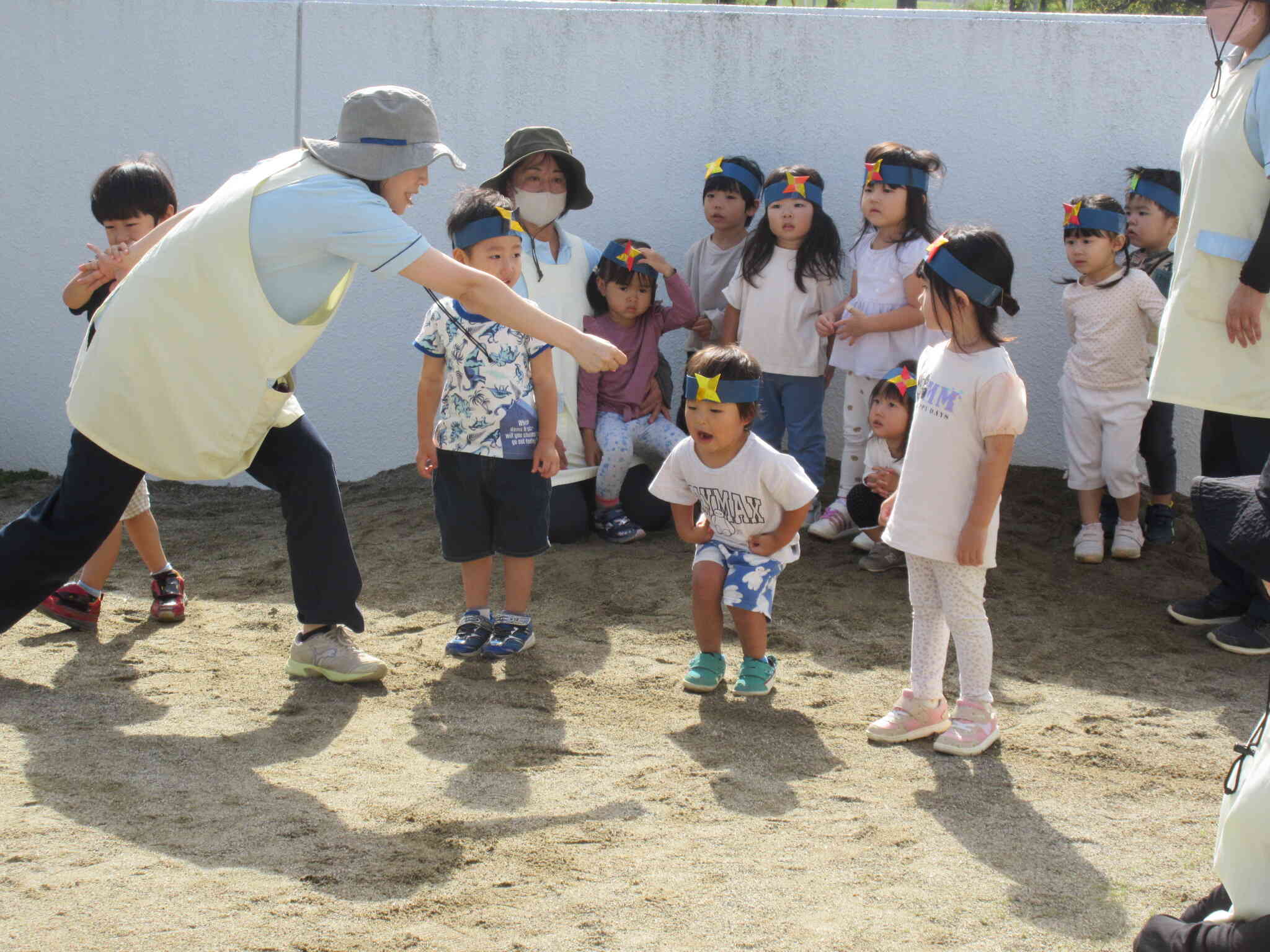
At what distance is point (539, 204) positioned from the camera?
557 cm

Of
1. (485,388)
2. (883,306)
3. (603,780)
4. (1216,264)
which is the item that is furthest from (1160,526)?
(603,780)

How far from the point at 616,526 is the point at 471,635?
56.2 inches

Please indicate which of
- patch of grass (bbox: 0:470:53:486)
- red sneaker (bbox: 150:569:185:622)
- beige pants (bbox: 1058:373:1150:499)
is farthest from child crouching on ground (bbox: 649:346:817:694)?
patch of grass (bbox: 0:470:53:486)

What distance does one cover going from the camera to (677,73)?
657cm

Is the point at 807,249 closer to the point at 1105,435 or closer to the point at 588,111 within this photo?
the point at 1105,435

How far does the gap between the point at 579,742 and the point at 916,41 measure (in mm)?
4155

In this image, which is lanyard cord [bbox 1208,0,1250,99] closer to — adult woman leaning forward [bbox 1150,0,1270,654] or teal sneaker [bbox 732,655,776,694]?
adult woman leaning forward [bbox 1150,0,1270,654]

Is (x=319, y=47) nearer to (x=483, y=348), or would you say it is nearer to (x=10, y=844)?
(x=483, y=348)

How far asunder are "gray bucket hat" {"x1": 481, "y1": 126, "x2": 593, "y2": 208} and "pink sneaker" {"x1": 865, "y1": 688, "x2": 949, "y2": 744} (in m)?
2.74

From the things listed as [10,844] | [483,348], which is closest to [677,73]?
[483,348]

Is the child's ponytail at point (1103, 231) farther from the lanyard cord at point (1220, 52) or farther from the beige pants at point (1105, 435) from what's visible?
the lanyard cord at point (1220, 52)

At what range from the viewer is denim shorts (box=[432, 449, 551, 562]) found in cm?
435

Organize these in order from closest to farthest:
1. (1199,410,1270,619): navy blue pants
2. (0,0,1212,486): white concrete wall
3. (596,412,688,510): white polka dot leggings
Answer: (1199,410,1270,619): navy blue pants
(596,412,688,510): white polka dot leggings
(0,0,1212,486): white concrete wall

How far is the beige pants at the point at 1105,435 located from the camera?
5465mm
